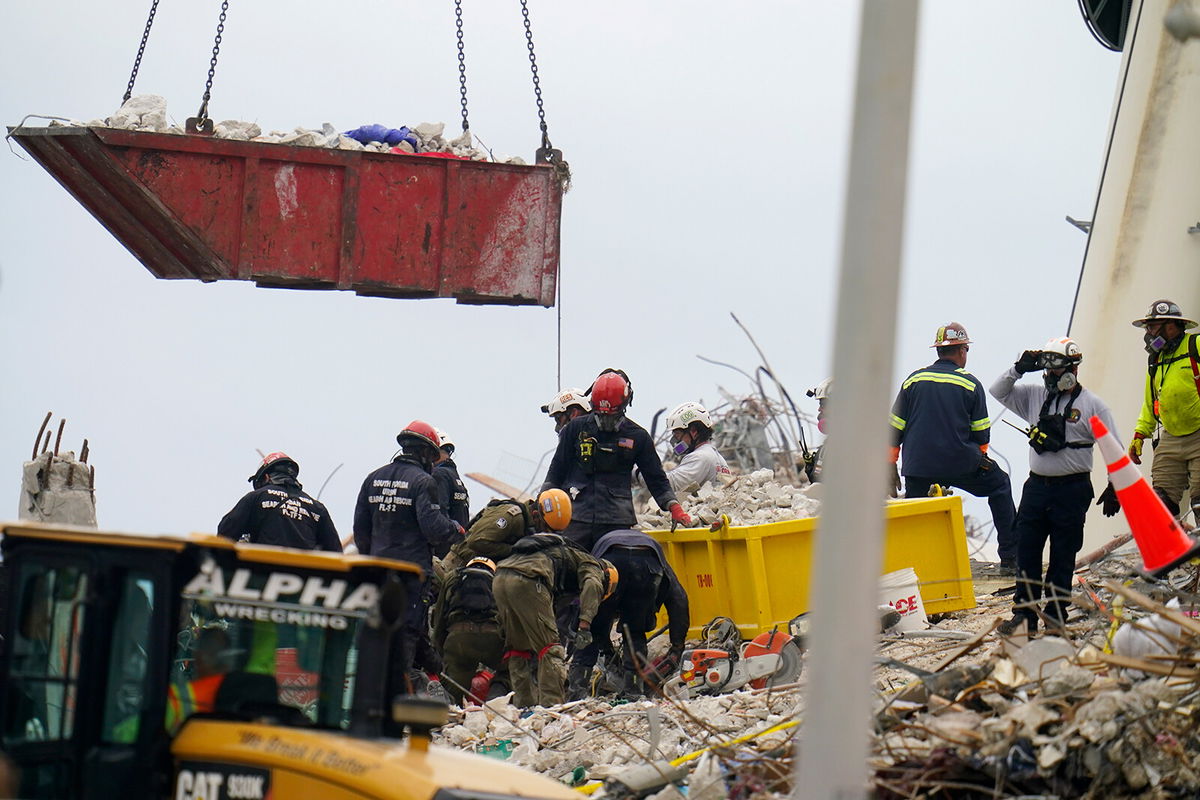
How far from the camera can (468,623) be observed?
10445 mm

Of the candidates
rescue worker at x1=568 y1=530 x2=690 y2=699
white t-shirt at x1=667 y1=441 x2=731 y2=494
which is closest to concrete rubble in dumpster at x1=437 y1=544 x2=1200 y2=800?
rescue worker at x1=568 y1=530 x2=690 y2=699

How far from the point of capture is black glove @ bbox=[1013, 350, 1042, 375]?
10.3 meters

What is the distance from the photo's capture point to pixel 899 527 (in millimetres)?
11438

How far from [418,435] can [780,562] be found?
275 cm

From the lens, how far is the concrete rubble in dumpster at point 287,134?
10.5 metres

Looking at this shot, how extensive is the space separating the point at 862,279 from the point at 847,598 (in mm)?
760

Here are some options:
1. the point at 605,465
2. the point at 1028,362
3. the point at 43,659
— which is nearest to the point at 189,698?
the point at 43,659

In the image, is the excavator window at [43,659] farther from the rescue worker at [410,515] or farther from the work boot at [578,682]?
the rescue worker at [410,515]

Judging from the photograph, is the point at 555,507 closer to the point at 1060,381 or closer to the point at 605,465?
the point at 605,465

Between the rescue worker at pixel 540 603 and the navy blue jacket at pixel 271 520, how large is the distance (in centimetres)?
194

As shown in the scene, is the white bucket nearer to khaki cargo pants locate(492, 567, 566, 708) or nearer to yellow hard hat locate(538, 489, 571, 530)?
yellow hard hat locate(538, 489, 571, 530)

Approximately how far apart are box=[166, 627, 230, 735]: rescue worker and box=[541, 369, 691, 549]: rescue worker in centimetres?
640

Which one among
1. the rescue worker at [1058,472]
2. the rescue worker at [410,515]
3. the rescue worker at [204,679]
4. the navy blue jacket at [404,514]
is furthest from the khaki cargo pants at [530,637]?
the rescue worker at [204,679]

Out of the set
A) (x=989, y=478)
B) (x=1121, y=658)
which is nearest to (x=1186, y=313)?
(x=989, y=478)
